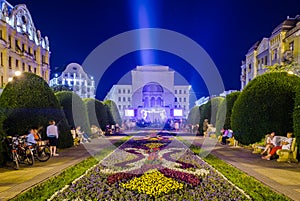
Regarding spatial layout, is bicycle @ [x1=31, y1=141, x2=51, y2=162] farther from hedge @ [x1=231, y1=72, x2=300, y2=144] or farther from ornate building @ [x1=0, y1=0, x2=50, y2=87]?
ornate building @ [x1=0, y1=0, x2=50, y2=87]

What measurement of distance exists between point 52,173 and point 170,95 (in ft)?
310

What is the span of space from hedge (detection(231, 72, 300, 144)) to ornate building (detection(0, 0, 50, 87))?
31.9m

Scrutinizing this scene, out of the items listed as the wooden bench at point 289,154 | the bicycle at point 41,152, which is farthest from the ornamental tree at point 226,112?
the bicycle at point 41,152

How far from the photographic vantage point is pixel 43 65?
6800 centimetres

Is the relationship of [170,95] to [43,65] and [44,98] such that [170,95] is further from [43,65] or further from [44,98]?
[44,98]

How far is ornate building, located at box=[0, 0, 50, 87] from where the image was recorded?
47872mm

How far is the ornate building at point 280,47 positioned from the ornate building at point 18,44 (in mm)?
35412

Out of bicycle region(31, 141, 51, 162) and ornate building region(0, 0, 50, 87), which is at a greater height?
ornate building region(0, 0, 50, 87)

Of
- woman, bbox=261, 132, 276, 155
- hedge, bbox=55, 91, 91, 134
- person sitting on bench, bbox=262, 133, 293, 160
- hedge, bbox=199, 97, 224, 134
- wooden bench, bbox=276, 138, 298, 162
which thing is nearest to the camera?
wooden bench, bbox=276, 138, 298, 162

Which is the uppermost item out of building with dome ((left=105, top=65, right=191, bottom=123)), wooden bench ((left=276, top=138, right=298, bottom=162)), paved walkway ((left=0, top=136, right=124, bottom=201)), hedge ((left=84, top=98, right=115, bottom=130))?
building with dome ((left=105, top=65, right=191, bottom=123))

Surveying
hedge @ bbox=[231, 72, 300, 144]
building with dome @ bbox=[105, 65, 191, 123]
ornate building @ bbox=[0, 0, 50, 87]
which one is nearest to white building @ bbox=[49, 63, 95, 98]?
building with dome @ bbox=[105, 65, 191, 123]

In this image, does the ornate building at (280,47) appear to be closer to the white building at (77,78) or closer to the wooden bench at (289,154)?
the wooden bench at (289,154)

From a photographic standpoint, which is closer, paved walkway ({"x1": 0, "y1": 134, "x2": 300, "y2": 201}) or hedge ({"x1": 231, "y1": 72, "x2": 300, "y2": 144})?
paved walkway ({"x1": 0, "y1": 134, "x2": 300, "y2": 201})

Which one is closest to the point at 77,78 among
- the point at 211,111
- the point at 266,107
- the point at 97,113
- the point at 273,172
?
the point at 97,113
